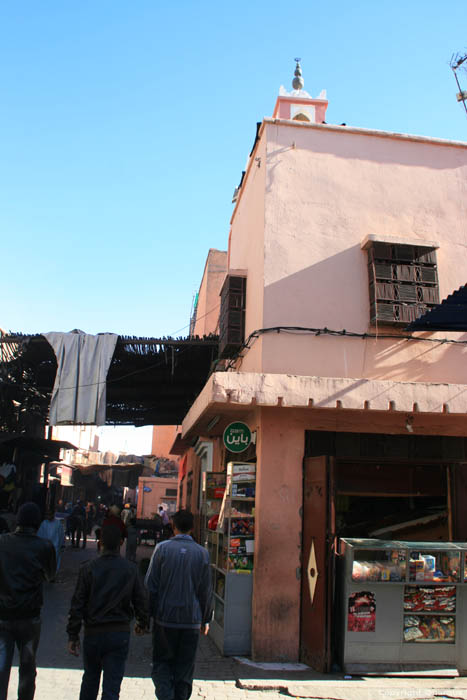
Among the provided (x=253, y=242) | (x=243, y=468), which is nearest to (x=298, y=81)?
(x=253, y=242)

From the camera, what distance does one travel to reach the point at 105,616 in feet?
13.6

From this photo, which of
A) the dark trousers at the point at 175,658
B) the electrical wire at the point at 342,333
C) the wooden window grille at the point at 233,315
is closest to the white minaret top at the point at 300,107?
the wooden window grille at the point at 233,315

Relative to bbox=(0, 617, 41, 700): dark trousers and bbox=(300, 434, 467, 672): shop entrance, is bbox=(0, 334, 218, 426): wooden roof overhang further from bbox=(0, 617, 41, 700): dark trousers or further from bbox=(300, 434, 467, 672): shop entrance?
bbox=(0, 617, 41, 700): dark trousers

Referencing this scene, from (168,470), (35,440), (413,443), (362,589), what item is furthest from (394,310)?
(168,470)

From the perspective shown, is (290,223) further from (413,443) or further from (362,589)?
(362,589)

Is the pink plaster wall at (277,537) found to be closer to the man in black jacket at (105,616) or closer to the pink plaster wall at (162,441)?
→ the man in black jacket at (105,616)

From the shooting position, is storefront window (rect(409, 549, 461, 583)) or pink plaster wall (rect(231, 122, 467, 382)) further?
pink plaster wall (rect(231, 122, 467, 382))

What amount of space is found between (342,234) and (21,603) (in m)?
6.28

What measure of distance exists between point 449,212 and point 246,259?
3.32 meters

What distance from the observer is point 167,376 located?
46.7ft

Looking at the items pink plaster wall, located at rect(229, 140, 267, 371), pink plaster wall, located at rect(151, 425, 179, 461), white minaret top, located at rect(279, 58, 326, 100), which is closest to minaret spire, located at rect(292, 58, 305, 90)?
white minaret top, located at rect(279, 58, 326, 100)

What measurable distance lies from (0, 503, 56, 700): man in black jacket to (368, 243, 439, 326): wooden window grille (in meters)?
5.27

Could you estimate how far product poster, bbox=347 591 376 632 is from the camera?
655cm

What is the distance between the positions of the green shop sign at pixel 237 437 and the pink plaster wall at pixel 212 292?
36.4ft
